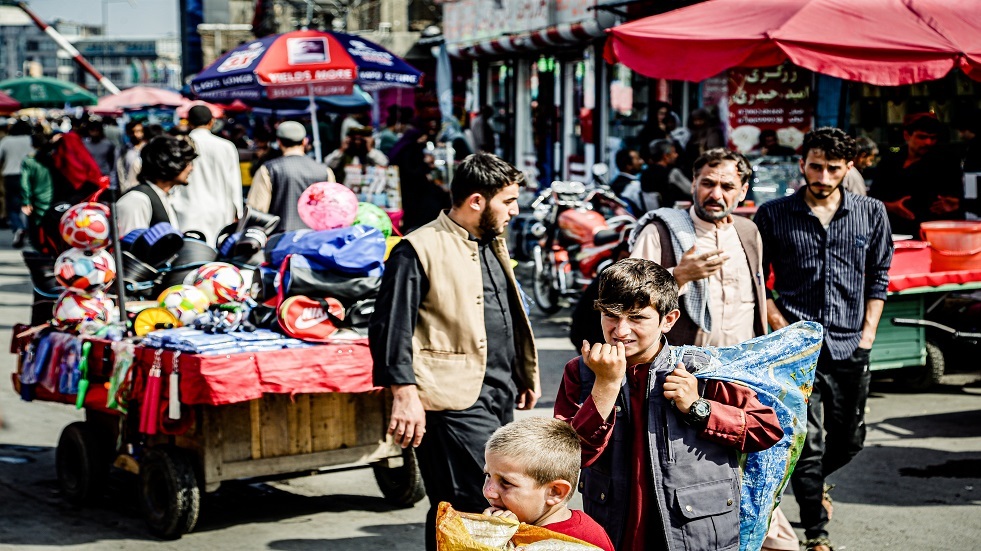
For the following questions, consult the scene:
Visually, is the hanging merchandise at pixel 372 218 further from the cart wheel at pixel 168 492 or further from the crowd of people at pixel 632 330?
the cart wheel at pixel 168 492

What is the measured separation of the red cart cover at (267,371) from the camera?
558 cm

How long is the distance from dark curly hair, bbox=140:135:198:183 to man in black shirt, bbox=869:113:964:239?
5.26m

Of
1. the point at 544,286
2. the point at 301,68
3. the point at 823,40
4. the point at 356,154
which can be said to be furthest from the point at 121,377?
the point at 301,68

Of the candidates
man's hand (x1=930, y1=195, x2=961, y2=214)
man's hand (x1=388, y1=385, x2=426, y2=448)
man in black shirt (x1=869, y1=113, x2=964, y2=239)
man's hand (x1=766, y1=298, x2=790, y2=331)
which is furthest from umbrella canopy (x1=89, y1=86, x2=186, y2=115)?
man's hand (x1=388, y1=385, x2=426, y2=448)

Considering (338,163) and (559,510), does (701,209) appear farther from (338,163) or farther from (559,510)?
(338,163)

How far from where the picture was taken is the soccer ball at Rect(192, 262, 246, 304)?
252 inches

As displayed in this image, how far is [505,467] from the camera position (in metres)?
2.86

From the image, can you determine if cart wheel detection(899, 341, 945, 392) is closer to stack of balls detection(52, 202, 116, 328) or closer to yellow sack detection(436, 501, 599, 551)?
stack of balls detection(52, 202, 116, 328)

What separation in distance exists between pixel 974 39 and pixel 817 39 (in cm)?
103

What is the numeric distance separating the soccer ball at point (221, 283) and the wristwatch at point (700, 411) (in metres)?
3.70

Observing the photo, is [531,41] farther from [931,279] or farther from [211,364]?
[211,364]


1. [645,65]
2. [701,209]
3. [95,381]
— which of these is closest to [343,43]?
[645,65]

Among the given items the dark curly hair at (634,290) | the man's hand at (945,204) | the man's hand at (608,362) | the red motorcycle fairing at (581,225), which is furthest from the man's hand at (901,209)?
the man's hand at (608,362)

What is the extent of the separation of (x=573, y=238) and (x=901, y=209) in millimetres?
3641
